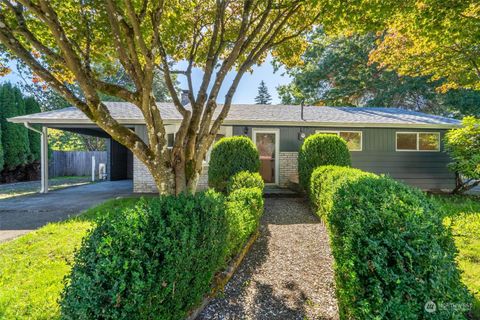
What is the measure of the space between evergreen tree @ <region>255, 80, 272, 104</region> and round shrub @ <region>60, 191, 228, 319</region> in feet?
124

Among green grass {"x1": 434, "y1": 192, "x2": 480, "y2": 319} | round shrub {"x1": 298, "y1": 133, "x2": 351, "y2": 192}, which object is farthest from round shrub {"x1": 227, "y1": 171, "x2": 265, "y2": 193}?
green grass {"x1": 434, "y1": 192, "x2": 480, "y2": 319}

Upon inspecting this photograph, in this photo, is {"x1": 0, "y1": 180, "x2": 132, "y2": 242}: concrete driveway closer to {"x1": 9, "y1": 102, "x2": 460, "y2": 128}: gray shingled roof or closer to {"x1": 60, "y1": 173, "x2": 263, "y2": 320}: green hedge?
{"x1": 9, "y1": 102, "x2": 460, "y2": 128}: gray shingled roof

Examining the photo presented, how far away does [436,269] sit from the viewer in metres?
1.72

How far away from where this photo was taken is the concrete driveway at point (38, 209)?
5488 millimetres

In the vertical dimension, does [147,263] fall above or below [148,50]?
below

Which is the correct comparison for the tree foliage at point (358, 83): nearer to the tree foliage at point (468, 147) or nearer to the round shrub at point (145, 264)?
the tree foliage at point (468, 147)

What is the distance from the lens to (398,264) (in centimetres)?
176

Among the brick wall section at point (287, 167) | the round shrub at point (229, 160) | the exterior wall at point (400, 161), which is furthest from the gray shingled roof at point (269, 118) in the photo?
the round shrub at point (229, 160)

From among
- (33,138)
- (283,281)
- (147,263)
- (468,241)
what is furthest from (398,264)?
(33,138)

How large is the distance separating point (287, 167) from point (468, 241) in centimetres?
655

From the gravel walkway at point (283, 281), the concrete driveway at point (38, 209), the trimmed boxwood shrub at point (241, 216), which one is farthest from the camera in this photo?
the concrete driveway at point (38, 209)

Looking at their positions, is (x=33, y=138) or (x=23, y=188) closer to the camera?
(x=23, y=188)

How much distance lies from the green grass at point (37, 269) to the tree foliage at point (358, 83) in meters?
18.6

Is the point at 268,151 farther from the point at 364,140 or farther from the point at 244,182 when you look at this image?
the point at 244,182
